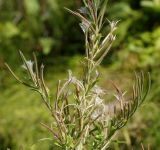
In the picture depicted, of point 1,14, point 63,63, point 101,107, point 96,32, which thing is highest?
point 96,32

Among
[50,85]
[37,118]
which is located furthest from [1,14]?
[37,118]

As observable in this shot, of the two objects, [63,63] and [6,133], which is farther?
[63,63]

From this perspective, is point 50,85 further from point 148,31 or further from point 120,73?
point 148,31

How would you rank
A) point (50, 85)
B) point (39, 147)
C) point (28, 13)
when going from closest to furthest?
point (39, 147) → point (50, 85) → point (28, 13)

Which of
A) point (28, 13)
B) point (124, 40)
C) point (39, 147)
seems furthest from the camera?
point (28, 13)

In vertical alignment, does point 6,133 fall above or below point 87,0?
below

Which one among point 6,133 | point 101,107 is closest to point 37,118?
point 6,133
